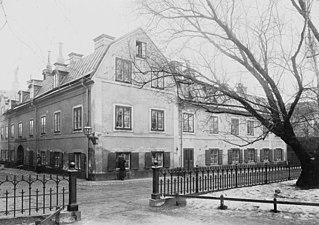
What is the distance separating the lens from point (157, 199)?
1020cm

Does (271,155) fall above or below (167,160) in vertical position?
below

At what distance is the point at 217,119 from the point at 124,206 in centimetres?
2030

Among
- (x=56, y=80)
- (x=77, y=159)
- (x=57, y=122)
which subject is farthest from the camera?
(x=56, y=80)

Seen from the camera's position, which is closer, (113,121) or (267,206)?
(267,206)

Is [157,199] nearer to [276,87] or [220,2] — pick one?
[276,87]

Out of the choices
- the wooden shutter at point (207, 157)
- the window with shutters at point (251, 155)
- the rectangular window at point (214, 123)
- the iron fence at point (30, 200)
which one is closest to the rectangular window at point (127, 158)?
the iron fence at point (30, 200)

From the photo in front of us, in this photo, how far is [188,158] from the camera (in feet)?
83.9

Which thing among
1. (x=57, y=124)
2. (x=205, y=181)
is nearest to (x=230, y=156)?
Answer: (x=57, y=124)

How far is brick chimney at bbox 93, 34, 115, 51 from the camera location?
74.3 feet

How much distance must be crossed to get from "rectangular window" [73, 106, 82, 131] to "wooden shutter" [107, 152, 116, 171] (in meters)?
2.89

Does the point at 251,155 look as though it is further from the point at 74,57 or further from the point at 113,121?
the point at 74,57

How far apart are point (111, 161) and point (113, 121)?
2.52 meters

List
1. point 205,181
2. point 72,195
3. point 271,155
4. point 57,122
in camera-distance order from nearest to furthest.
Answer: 1. point 72,195
2. point 205,181
3. point 57,122
4. point 271,155

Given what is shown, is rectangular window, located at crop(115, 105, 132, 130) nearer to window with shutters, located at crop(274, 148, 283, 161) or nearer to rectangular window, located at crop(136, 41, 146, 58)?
rectangular window, located at crop(136, 41, 146, 58)
